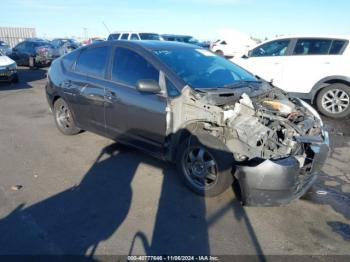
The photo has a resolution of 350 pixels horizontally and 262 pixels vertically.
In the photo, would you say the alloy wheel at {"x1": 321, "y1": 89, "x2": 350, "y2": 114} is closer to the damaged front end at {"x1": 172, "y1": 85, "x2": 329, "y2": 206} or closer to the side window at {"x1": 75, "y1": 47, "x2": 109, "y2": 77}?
the damaged front end at {"x1": 172, "y1": 85, "x2": 329, "y2": 206}

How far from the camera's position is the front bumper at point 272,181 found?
10.1 ft

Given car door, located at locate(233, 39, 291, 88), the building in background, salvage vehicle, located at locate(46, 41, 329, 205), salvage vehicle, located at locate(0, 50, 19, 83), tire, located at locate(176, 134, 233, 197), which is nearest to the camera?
salvage vehicle, located at locate(46, 41, 329, 205)

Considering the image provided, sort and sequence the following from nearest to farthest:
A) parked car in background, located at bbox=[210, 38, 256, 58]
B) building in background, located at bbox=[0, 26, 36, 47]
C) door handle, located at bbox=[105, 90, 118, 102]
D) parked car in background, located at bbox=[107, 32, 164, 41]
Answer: door handle, located at bbox=[105, 90, 118, 102] → parked car in background, located at bbox=[107, 32, 164, 41] → parked car in background, located at bbox=[210, 38, 256, 58] → building in background, located at bbox=[0, 26, 36, 47]

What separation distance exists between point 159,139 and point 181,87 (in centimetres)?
73

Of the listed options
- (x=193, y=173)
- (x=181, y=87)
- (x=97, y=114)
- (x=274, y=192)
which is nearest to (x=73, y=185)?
(x=97, y=114)

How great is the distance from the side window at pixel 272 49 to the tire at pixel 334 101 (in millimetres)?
1516

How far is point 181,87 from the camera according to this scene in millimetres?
3779

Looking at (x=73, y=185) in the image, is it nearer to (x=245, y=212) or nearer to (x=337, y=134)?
(x=245, y=212)

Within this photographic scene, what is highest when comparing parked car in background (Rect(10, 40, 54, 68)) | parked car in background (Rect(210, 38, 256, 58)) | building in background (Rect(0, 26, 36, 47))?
parked car in background (Rect(210, 38, 256, 58))

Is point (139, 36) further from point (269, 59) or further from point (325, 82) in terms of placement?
point (325, 82)

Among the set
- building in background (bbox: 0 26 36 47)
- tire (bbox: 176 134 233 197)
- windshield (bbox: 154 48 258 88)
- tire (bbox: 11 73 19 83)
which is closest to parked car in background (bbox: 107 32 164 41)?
tire (bbox: 11 73 19 83)

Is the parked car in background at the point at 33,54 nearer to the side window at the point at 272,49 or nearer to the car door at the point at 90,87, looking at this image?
the side window at the point at 272,49

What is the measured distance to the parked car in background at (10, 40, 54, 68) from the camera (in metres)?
17.8

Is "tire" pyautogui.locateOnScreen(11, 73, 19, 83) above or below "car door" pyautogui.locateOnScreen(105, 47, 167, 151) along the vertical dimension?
below
